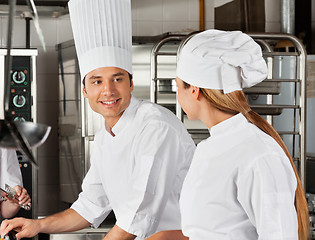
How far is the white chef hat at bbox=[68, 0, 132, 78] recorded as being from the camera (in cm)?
179

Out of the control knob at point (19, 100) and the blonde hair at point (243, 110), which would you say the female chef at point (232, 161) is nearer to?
the blonde hair at point (243, 110)

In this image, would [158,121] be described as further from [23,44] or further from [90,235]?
[23,44]

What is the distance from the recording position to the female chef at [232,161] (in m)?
1.16

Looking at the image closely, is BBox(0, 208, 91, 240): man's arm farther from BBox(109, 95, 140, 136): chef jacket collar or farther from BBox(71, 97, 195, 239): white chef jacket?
BBox(109, 95, 140, 136): chef jacket collar

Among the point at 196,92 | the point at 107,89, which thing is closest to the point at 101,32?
the point at 107,89

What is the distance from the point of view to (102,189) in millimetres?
1971

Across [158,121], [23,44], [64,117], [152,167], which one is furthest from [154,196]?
[23,44]

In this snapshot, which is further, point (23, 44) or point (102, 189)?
point (23, 44)

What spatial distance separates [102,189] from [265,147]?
913mm

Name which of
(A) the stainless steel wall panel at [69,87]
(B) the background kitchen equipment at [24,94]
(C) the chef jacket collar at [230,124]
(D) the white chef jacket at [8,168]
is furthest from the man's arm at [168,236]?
(A) the stainless steel wall panel at [69,87]

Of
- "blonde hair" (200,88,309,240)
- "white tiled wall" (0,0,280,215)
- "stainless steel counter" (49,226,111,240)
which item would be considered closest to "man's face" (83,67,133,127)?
"blonde hair" (200,88,309,240)

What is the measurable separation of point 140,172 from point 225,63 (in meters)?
0.53

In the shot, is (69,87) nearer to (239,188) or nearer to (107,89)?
(107,89)

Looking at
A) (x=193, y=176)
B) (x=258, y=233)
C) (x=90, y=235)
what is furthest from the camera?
(x=90, y=235)
